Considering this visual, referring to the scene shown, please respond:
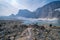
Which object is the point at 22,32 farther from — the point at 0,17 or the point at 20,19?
the point at 0,17

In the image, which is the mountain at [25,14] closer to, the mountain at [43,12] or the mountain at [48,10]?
the mountain at [43,12]

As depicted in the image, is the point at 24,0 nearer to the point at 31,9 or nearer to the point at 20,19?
the point at 31,9

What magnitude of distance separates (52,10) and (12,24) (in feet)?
3.82

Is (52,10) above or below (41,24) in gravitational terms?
above

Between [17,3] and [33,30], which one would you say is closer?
[33,30]

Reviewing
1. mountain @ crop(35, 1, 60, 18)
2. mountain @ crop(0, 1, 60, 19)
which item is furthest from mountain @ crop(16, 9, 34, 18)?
mountain @ crop(35, 1, 60, 18)

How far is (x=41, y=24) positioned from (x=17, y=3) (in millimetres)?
916

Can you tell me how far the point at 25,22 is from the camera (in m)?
2.97

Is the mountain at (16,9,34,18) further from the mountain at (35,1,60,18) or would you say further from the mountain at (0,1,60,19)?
the mountain at (35,1,60,18)

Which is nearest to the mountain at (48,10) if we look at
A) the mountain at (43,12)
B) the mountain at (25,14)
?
the mountain at (43,12)

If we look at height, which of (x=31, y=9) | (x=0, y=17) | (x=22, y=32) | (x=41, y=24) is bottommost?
(x=22, y=32)

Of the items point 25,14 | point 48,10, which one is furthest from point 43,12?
point 25,14

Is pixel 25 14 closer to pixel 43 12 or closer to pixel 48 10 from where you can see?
pixel 43 12

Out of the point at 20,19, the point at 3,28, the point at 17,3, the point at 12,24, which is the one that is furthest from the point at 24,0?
the point at 3,28
